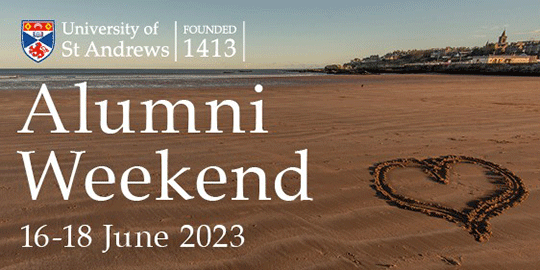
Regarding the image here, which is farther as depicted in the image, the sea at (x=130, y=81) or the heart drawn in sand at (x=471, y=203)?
the sea at (x=130, y=81)

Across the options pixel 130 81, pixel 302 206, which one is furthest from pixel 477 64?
pixel 302 206

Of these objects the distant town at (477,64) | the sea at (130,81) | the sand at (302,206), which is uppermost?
the distant town at (477,64)

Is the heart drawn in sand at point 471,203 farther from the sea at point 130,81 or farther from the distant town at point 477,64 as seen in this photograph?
the distant town at point 477,64

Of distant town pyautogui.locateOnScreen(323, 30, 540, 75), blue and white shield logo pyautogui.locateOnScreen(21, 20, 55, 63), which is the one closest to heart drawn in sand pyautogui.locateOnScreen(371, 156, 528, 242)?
blue and white shield logo pyautogui.locateOnScreen(21, 20, 55, 63)

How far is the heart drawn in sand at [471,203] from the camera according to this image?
107 inches

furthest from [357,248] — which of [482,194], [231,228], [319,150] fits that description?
[319,150]

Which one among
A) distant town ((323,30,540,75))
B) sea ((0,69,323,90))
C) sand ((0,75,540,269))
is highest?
distant town ((323,30,540,75))

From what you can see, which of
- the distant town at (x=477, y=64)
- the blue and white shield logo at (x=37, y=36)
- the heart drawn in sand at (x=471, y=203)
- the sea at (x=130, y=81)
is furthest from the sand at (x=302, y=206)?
the distant town at (x=477, y=64)

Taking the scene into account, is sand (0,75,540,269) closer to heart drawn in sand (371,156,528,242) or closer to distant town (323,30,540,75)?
heart drawn in sand (371,156,528,242)

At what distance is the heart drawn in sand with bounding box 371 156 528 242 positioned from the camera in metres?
2.71

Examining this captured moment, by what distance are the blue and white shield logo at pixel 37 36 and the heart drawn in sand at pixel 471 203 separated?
9.89m

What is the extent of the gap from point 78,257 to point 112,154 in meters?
2.41

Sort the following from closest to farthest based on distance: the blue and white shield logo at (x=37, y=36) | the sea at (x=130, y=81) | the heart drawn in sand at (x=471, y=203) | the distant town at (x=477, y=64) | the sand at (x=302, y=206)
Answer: the sand at (x=302, y=206) → the heart drawn in sand at (x=471, y=203) → the blue and white shield logo at (x=37, y=36) → the sea at (x=130, y=81) → the distant town at (x=477, y=64)

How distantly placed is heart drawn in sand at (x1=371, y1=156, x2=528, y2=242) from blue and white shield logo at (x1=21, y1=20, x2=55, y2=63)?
389 inches
